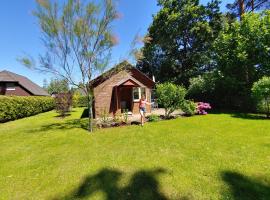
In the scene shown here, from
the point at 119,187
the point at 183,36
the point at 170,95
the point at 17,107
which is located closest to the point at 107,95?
the point at 170,95

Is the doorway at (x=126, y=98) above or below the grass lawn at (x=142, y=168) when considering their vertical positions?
above

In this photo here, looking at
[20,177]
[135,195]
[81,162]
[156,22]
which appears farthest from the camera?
[156,22]

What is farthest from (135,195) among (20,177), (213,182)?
(20,177)

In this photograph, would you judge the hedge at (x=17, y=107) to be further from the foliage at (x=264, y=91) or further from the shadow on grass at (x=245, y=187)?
the foliage at (x=264, y=91)

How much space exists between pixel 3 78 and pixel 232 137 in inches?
1210

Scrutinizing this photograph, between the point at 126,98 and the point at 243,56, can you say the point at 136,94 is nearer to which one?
the point at 126,98

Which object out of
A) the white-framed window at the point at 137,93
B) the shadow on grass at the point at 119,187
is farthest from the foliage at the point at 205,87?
the shadow on grass at the point at 119,187

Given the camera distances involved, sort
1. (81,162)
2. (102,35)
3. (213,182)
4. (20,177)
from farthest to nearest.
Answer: (102,35) → (81,162) → (20,177) → (213,182)

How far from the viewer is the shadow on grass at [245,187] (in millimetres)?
4141

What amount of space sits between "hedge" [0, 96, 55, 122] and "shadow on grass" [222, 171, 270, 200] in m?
17.9

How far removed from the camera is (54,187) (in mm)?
4875

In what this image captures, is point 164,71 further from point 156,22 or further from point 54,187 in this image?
point 54,187

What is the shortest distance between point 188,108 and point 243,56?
6.65 metres

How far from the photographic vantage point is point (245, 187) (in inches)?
177
